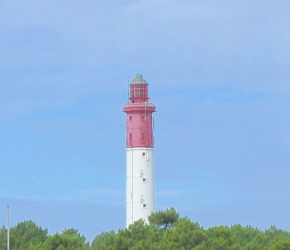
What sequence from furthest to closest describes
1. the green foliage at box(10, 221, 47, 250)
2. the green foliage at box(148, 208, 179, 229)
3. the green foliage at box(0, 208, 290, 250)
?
the green foliage at box(10, 221, 47, 250)
the green foliage at box(148, 208, 179, 229)
the green foliage at box(0, 208, 290, 250)

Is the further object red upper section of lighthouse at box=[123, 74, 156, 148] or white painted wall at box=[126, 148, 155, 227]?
red upper section of lighthouse at box=[123, 74, 156, 148]

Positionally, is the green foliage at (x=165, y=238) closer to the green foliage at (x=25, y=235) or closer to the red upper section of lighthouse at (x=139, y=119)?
the red upper section of lighthouse at (x=139, y=119)

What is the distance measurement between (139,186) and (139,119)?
451 centimetres

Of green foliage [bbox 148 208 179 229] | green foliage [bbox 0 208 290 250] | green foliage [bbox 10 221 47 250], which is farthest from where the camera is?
green foliage [bbox 10 221 47 250]

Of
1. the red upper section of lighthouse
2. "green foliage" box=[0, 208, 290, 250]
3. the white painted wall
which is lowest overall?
"green foliage" box=[0, 208, 290, 250]

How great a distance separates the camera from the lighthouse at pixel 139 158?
7819cm

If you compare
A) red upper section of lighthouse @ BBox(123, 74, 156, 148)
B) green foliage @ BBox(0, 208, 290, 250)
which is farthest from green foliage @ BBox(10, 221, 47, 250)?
red upper section of lighthouse @ BBox(123, 74, 156, 148)

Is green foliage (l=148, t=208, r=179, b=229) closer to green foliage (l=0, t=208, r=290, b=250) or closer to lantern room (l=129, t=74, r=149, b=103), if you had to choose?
green foliage (l=0, t=208, r=290, b=250)

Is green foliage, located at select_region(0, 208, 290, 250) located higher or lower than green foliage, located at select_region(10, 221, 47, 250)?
lower

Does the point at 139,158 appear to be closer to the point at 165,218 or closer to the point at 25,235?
the point at 165,218

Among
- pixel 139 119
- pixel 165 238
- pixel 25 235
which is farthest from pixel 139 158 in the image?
pixel 25 235

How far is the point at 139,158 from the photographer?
78562mm

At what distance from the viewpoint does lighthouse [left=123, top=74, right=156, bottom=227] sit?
78.2m

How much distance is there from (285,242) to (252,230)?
32817mm
